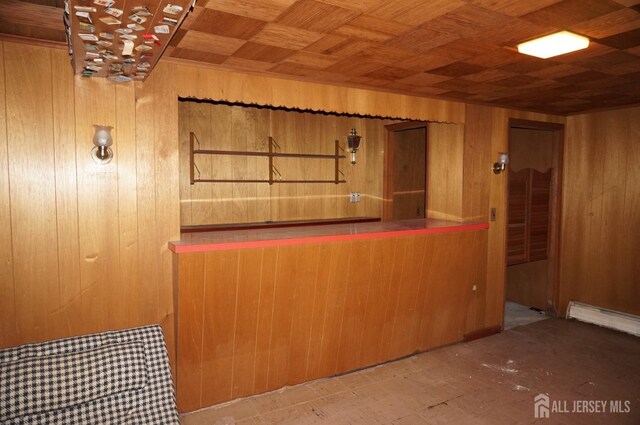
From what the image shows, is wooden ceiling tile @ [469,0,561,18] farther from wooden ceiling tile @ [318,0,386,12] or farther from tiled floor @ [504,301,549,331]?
tiled floor @ [504,301,549,331]

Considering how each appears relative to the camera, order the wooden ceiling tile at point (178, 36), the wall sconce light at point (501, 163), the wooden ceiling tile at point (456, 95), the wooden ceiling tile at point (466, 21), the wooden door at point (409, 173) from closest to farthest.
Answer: the wooden ceiling tile at point (466, 21)
the wooden ceiling tile at point (178, 36)
the wooden ceiling tile at point (456, 95)
the wall sconce light at point (501, 163)
the wooden door at point (409, 173)

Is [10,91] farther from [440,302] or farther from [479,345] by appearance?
[479,345]

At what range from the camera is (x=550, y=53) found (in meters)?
2.42

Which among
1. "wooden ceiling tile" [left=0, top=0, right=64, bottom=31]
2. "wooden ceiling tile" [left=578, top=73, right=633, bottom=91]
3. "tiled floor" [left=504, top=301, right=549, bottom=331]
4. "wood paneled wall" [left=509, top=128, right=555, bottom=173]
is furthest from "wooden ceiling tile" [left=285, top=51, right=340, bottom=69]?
"tiled floor" [left=504, top=301, right=549, bottom=331]

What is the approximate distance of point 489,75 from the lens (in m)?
3.06

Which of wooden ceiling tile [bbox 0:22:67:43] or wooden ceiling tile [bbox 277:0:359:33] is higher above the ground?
wooden ceiling tile [bbox 277:0:359:33]

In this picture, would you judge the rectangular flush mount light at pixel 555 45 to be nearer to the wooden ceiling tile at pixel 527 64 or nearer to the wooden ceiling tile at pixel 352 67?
the wooden ceiling tile at pixel 527 64

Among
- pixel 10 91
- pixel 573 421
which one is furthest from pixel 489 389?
pixel 10 91

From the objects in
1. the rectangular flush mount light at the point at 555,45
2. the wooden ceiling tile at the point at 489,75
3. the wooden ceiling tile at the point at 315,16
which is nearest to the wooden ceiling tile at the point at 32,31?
the wooden ceiling tile at the point at 315,16

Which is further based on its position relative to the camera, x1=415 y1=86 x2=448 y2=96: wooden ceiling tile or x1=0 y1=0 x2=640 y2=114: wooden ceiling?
x1=415 y1=86 x2=448 y2=96: wooden ceiling tile

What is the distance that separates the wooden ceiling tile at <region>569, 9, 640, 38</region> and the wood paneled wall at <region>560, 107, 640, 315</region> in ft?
8.56

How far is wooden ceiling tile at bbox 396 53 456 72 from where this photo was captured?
104 inches

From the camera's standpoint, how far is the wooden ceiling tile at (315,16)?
1891 millimetres

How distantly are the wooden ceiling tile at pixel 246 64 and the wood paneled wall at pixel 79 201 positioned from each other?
39 centimetres
